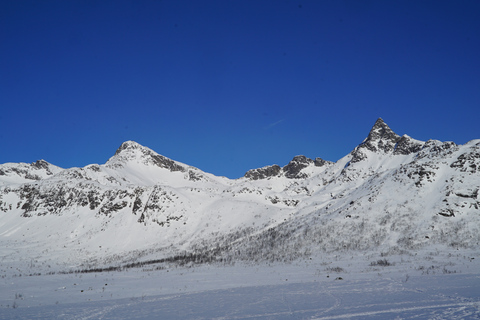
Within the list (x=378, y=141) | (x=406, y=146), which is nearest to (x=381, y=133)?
(x=378, y=141)

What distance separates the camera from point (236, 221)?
7200cm

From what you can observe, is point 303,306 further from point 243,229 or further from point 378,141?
point 378,141

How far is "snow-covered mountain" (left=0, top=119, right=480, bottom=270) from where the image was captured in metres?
40.1

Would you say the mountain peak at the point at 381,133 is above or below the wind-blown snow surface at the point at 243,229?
above

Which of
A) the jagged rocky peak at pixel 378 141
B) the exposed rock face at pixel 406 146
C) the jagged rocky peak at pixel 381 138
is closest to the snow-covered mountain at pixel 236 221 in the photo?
the jagged rocky peak at pixel 378 141

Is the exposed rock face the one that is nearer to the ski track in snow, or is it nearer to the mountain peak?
the mountain peak

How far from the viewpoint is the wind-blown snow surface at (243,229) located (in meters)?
30.0

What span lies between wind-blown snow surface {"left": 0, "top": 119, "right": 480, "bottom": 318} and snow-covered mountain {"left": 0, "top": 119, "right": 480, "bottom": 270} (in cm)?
23

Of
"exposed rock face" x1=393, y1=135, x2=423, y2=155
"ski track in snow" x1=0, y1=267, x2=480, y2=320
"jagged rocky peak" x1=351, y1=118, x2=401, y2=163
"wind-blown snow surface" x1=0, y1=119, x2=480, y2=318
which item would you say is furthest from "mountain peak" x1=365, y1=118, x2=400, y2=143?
"ski track in snow" x1=0, y1=267, x2=480, y2=320

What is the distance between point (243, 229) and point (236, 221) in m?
6.29

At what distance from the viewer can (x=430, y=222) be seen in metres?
40.6

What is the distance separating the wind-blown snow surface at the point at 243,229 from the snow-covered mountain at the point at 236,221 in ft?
0.76

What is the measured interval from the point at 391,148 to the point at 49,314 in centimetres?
17515

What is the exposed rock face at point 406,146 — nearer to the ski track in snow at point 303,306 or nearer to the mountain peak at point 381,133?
the mountain peak at point 381,133
